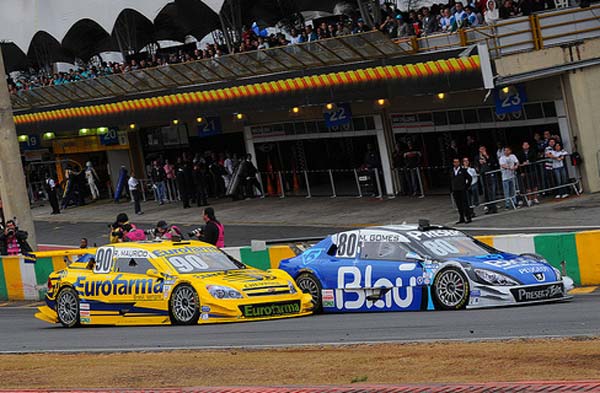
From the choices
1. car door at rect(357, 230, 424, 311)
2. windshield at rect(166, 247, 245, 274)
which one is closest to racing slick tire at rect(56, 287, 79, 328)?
windshield at rect(166, 247, 245, 274)

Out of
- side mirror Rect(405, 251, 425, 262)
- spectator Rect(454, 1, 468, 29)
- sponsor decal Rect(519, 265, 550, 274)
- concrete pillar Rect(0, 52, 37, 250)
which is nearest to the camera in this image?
sponsor decal Rect(519, 265, 550, 274)

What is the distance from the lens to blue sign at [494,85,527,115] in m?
30.5

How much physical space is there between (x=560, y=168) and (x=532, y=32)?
3.67 meters

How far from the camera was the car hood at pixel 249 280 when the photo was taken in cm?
1667

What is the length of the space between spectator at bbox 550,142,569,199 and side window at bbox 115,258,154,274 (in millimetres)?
14279

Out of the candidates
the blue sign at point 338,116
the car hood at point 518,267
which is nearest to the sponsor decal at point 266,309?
the car hood at point 518,267

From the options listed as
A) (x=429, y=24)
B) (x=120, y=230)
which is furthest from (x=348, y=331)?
(x=429, y=24)

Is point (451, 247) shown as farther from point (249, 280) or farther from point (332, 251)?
point (249, 280)

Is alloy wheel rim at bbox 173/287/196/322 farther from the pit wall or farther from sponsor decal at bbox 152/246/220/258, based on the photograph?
the pit wall

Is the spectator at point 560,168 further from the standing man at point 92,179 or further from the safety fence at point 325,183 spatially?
the standing man at point 92,179

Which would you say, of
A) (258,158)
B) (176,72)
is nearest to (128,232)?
(176,72)

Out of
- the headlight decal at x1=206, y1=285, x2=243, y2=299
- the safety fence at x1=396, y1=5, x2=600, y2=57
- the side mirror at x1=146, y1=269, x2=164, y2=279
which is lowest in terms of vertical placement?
the headlight decal at x1=206, y1=285, x2=243, y2=299

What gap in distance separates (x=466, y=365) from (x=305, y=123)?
2906 centimetres

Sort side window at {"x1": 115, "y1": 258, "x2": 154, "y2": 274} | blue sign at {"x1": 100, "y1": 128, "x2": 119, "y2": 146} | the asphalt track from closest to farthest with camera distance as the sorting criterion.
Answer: the asphalt track < side window at {"x1": 115, "y1": 258, "x2": 154, "y2": 274} < blue sign at {"x1": 100, "y1": 128, "x2": 119, "y2": 146}
